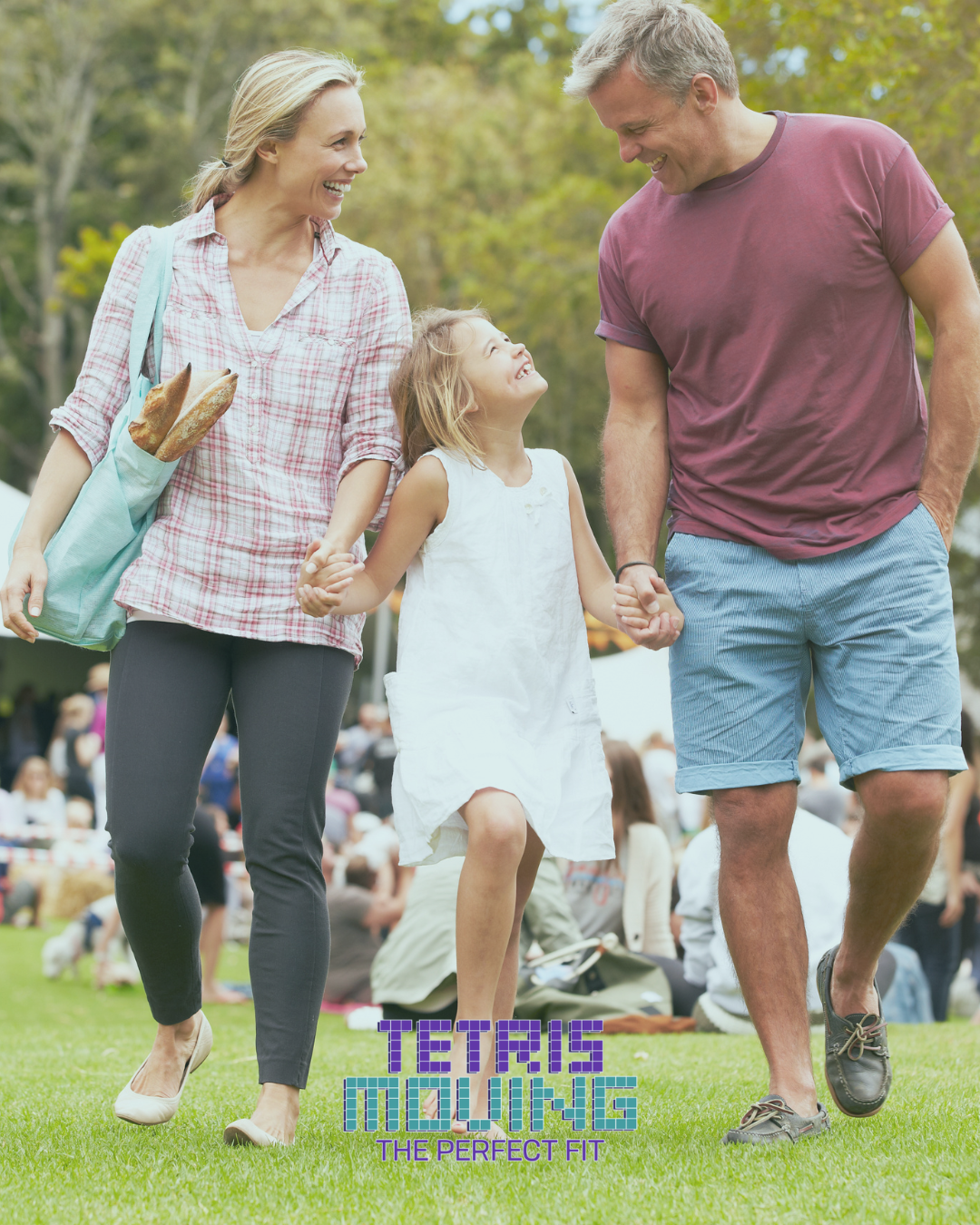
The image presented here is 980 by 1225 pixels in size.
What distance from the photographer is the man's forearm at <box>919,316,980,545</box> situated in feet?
10.9

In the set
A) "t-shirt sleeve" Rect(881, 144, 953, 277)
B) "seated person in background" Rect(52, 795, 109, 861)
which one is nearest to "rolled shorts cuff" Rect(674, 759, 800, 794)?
"t-shirt sleeve" Rect(881, 144, 953, 277)

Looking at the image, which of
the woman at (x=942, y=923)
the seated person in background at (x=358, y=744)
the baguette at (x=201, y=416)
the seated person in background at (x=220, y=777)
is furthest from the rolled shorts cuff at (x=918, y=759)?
the seated person in background at (x=358, y=744)

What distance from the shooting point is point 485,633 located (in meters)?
3.40

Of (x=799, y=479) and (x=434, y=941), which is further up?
(x=799, y=479)

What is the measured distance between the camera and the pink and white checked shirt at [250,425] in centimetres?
339

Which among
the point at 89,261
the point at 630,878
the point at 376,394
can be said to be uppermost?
the point at 89,261

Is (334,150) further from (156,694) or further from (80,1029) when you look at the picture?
(80,1029)

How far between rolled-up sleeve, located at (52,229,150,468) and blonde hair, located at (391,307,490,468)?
0.66 metres

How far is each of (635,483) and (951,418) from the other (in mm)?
752

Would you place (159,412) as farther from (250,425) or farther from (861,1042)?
(861,1042)

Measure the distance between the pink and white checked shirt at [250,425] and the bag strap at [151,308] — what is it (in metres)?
0.02

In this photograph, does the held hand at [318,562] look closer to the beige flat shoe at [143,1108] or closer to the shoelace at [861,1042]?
the beige flat shoe at [143,1108]

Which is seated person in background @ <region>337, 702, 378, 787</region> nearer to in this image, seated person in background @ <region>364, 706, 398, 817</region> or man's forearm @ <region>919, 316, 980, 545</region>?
seated person in background @ <region>364, 706, 398, 817</region>

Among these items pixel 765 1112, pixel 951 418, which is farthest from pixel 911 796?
pixel 951 418
